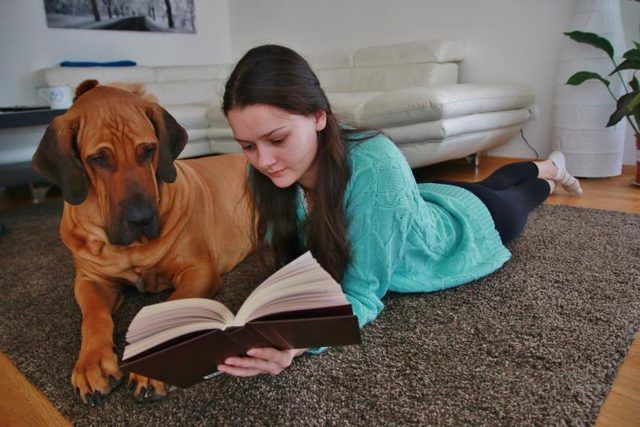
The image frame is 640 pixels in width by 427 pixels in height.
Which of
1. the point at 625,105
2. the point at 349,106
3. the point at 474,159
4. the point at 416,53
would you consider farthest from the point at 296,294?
Result: the point at 416,53

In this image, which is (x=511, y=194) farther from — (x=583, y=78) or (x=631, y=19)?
(x=631, y=19)

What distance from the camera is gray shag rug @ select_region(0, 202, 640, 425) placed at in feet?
2.68

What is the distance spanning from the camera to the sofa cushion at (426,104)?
2.27 metres

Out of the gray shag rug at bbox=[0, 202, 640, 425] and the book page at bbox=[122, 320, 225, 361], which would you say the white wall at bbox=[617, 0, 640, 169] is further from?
the book page at bbox=[122, 320, 225, 361]

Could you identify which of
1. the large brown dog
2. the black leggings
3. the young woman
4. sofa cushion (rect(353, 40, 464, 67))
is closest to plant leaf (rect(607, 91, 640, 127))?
the black leggings

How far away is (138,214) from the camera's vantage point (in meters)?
1.10

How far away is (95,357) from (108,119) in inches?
21.5

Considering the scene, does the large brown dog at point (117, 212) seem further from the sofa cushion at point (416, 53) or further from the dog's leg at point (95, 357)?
the sofa cushion at point (416, 53)

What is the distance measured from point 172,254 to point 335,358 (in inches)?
22.4

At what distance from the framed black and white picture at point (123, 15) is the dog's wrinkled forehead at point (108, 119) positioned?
358cm

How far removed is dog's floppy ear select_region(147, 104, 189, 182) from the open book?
0.60m

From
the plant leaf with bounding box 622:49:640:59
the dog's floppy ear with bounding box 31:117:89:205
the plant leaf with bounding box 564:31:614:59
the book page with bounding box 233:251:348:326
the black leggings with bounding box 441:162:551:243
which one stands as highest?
the plant leaf with bounding box 564:31:614:59

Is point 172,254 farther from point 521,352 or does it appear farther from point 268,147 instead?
point 521,352

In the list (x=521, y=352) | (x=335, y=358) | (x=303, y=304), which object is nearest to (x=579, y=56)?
(x=521, y=352)
